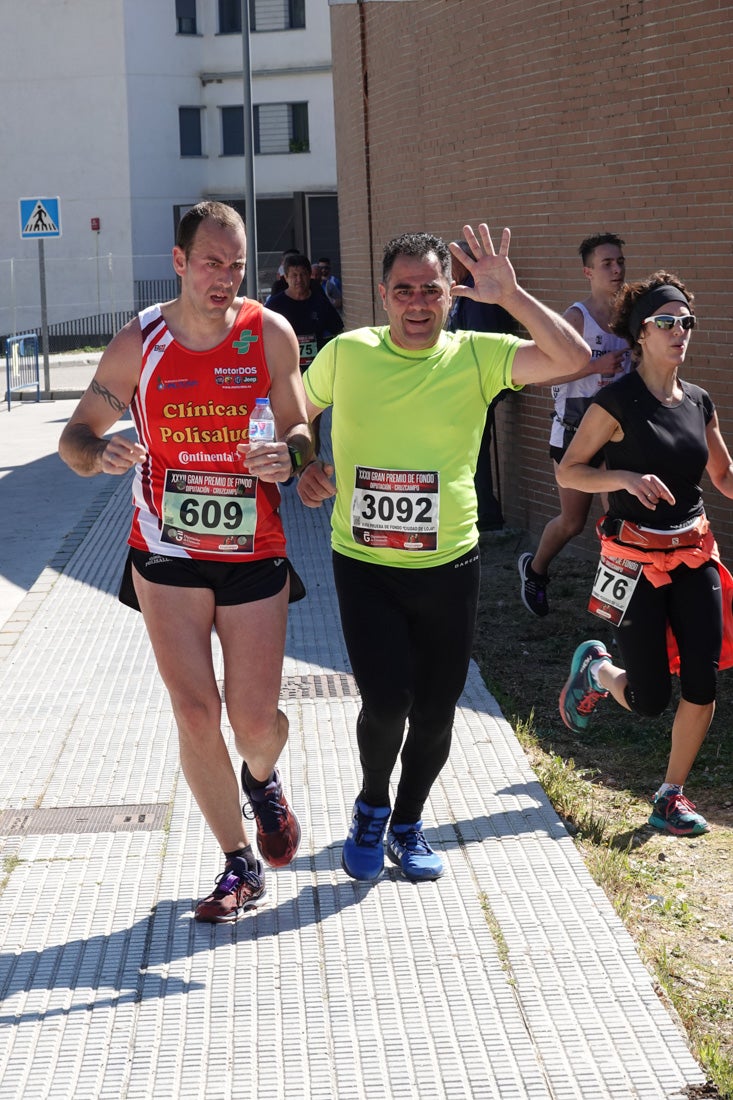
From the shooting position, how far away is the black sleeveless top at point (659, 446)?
18.0 feet

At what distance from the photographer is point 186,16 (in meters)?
46.8

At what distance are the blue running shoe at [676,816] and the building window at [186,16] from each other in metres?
44.5

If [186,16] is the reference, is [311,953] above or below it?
below

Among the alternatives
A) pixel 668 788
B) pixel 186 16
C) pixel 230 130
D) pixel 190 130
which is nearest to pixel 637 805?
pixel 668 788

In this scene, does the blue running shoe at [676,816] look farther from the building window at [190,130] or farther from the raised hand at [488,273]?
the building window at [190,130]

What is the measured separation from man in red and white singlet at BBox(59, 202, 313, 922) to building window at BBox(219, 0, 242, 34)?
1781 inches

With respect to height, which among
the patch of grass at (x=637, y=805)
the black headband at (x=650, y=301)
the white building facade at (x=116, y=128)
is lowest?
the patch of grass at (x=637, y=805)

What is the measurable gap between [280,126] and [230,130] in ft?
5.78

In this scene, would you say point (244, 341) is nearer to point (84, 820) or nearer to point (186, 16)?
point (84, 820)

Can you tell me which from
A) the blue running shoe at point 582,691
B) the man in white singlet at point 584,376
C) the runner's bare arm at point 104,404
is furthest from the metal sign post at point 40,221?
the runner's bare arm at point 104,404

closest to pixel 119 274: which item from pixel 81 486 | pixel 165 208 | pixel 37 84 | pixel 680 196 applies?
pixel 165 208

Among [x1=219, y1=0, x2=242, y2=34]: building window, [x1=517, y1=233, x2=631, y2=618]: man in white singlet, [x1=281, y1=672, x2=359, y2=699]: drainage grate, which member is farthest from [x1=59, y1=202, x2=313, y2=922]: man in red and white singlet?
[x1=219, y1=0, x2=242, y2=34]: building window

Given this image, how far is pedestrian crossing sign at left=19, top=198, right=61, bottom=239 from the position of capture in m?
25.3

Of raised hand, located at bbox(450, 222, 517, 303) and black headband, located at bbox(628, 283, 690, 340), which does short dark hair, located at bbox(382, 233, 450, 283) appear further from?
black headband, located at bbox(628, 283, 690, 340)
